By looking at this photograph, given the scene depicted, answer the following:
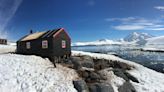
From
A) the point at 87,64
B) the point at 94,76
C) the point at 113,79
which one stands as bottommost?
the point at 113,79

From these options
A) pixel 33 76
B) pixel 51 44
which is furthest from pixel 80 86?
pixel 51 44

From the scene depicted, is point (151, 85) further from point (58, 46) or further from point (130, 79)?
point (58, 46)

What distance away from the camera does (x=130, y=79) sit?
98.5 feet

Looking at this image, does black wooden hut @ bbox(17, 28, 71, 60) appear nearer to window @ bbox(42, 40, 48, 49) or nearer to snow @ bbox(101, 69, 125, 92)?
window @ bbox(42, 40, 48, 49)

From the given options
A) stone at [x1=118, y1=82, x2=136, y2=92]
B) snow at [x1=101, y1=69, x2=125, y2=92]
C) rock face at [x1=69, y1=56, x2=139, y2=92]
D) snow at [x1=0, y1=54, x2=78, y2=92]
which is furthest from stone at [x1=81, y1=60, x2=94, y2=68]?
stone at [x1=118, y1=82, x2=136, y2=92]

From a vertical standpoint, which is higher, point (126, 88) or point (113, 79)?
point (113, 79)

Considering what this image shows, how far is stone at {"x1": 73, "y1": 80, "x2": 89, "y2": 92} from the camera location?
909 inches

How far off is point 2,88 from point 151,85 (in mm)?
18022

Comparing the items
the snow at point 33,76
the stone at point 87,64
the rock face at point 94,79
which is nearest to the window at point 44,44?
the rock face at point 94,79

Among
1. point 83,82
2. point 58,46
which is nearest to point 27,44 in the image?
point 58,46

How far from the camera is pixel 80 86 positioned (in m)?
23.3

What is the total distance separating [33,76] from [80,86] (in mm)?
5014

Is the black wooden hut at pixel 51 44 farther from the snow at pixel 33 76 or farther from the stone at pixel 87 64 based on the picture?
the snow at pixel 33 76

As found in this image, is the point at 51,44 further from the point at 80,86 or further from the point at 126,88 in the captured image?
the point at 126,88
